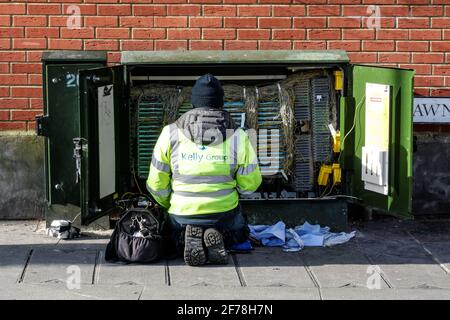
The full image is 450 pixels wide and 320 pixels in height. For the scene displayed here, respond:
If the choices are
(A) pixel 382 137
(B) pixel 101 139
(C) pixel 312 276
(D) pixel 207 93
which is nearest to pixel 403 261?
(C) pixel 312 276

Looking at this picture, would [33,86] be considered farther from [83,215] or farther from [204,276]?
[204,276]

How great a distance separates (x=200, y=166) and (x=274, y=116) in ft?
4.64

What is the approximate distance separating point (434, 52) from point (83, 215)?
3.72m

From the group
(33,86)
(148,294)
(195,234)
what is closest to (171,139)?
(195,234)

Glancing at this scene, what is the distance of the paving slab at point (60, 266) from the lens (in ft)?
24.3

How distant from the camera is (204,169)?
7816mm

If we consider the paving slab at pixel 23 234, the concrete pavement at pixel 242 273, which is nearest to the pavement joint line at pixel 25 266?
the concrete pavement at pixel 242 273

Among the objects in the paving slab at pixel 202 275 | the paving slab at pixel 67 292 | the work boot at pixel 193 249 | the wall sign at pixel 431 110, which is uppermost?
the wall sign at pixel 431 110

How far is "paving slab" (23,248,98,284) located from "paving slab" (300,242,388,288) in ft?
5.71

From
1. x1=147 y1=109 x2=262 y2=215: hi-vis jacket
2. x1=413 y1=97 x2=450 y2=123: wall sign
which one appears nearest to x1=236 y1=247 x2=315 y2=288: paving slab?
x1=147 y1=109 x2=262 y2=215: hi-vis jacket

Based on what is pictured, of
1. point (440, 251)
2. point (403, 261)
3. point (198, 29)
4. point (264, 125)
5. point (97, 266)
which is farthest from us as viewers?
point (198, 29)

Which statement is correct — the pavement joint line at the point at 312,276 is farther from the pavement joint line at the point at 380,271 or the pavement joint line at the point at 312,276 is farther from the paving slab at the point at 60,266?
the paving slab at the point at 60,266

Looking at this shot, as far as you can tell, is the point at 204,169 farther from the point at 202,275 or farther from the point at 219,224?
the point at 202,275

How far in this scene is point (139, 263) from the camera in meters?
7.83
